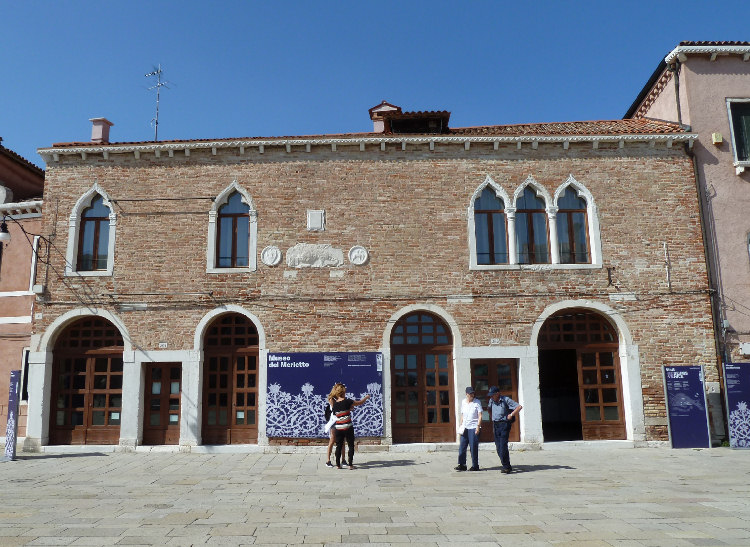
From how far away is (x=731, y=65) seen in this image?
13836mm

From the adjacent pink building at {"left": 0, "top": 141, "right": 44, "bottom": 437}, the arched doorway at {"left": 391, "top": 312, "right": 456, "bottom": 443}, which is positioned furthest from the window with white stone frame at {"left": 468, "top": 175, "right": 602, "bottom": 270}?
the adjacent pink building at {"left": 0, "top": 141, "right": 44, "bottom": 437}

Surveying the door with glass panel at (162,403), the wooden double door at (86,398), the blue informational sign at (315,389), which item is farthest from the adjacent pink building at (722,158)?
the wooden double door at (86,398)

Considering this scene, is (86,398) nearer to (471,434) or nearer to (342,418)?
(342,418)

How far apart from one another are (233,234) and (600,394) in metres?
9.35

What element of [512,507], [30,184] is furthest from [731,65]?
[30,184]

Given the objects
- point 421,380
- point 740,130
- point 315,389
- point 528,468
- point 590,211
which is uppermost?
point 740,130

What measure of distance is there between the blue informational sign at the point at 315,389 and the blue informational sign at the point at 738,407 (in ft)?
24.6

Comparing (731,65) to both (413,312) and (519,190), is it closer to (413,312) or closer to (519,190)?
(519,190)

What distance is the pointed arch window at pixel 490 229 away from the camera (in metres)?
13.2

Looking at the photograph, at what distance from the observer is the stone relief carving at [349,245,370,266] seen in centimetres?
1298

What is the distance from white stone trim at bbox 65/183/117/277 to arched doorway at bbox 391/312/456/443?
272 inches

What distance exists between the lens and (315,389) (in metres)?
12.5

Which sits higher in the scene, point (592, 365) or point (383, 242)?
point (383, 242)

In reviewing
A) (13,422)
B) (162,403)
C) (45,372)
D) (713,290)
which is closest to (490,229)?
(713,290)
